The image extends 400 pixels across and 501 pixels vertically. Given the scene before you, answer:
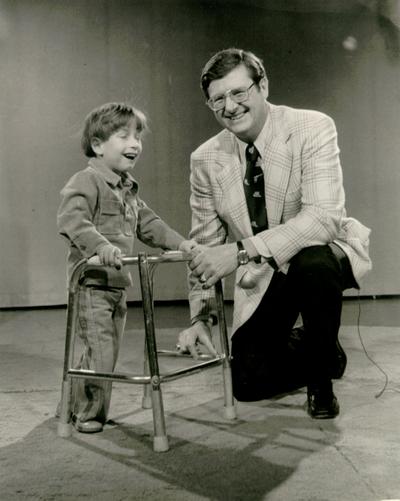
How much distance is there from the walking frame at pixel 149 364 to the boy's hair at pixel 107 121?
0.58 m

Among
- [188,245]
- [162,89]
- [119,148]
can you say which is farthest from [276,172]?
[162,89]

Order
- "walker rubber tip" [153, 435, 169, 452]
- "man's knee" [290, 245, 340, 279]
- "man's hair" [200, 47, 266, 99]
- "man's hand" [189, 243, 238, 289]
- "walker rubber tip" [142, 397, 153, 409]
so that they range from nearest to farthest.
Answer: "walker rubber tip" [153, 435, 169, 452]
"man's hand" [189, 243, 238, 289]
"man's knee" [290, 245, 340, 279]
"man's hair" [200, 47, 266, 99]
"walker rubber tip" [142, 397, 153, 409]

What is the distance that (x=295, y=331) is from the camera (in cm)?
229

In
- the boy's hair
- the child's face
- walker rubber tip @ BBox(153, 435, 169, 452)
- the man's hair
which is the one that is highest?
the man's hair

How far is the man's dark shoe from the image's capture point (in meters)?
1.93

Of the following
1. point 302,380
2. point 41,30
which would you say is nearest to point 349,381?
point 302,380

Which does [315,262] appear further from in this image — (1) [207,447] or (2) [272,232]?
(1) [207,447]

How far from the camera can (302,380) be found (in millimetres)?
2256

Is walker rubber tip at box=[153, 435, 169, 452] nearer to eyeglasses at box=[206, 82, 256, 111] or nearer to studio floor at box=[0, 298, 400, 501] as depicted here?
studio floor at box=[0, 298, 400, 501]

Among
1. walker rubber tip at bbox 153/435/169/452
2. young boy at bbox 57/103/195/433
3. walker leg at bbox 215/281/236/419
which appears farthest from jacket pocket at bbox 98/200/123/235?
walker rubber tip at bbox 153/435/169/452

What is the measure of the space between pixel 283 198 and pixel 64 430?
0.97 metres

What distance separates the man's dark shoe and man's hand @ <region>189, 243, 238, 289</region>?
46 centimetres

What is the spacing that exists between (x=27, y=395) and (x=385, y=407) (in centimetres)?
124

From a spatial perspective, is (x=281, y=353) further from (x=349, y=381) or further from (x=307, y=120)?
(x=307, y=120)
